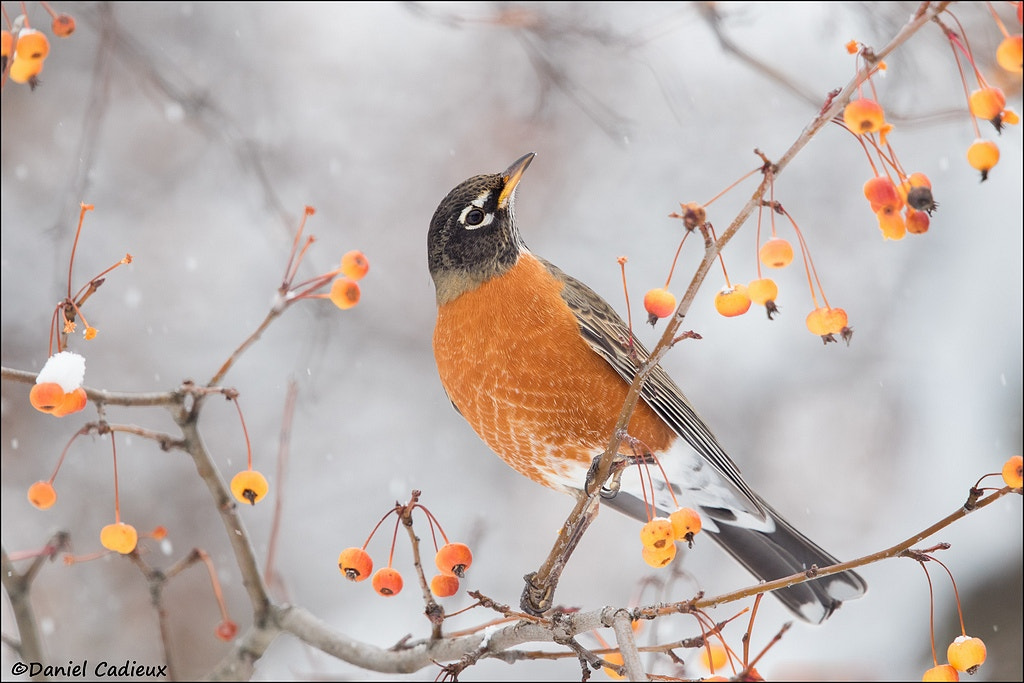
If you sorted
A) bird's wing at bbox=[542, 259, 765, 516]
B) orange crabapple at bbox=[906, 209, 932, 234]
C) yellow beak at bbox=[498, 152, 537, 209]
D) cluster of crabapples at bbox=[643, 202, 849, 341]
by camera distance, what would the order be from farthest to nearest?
bird's wing at bbox=[542, 259, 765, 516] → yellow beak at bbox=[498, 152, 537, 209] → cluster of crabapples at bbox=[643, 202, 849, 341] → orange crabapple at bbox=[906, 209, 932, 234]

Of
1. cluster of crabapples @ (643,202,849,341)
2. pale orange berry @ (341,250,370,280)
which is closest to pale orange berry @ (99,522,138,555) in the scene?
pale orange berry @ (341,250,370,280)

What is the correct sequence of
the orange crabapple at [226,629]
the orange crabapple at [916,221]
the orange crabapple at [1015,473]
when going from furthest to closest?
the orange crabapple at [226,629]
the orange crabapple at [916,221]
the orange crabapple at [1015,473]

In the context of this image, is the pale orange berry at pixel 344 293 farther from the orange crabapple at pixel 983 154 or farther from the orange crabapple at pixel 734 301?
the orange crabapple at pixel 983 154

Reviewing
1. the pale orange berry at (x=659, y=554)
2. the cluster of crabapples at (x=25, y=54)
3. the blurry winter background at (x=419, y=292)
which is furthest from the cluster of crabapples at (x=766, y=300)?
the blurry winter background at (x=419, y=292)

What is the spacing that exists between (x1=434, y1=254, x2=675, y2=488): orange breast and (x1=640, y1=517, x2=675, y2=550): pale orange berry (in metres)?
0.80

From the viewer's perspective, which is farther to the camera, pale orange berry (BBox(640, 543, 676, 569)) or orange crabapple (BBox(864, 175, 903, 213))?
pale orange berry (BBox(640, 543, 676, 569))

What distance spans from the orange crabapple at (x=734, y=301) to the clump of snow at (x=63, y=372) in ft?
3.76

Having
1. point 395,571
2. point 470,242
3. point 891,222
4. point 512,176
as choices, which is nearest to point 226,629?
point 395,571

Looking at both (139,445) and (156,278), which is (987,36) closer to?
(156,278)

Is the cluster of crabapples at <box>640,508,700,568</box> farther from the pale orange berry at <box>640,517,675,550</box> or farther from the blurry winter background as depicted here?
the blurry winter background

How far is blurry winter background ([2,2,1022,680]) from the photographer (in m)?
4.68

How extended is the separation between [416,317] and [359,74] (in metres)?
1.49

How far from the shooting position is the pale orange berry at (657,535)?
64.4 inches

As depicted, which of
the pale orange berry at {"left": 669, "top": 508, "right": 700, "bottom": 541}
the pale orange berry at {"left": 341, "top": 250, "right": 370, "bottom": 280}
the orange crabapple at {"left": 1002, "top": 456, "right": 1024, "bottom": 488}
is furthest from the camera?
the pale orange berry at {"left": 341, "top": 250, "right": 370, "bottom": 280}
